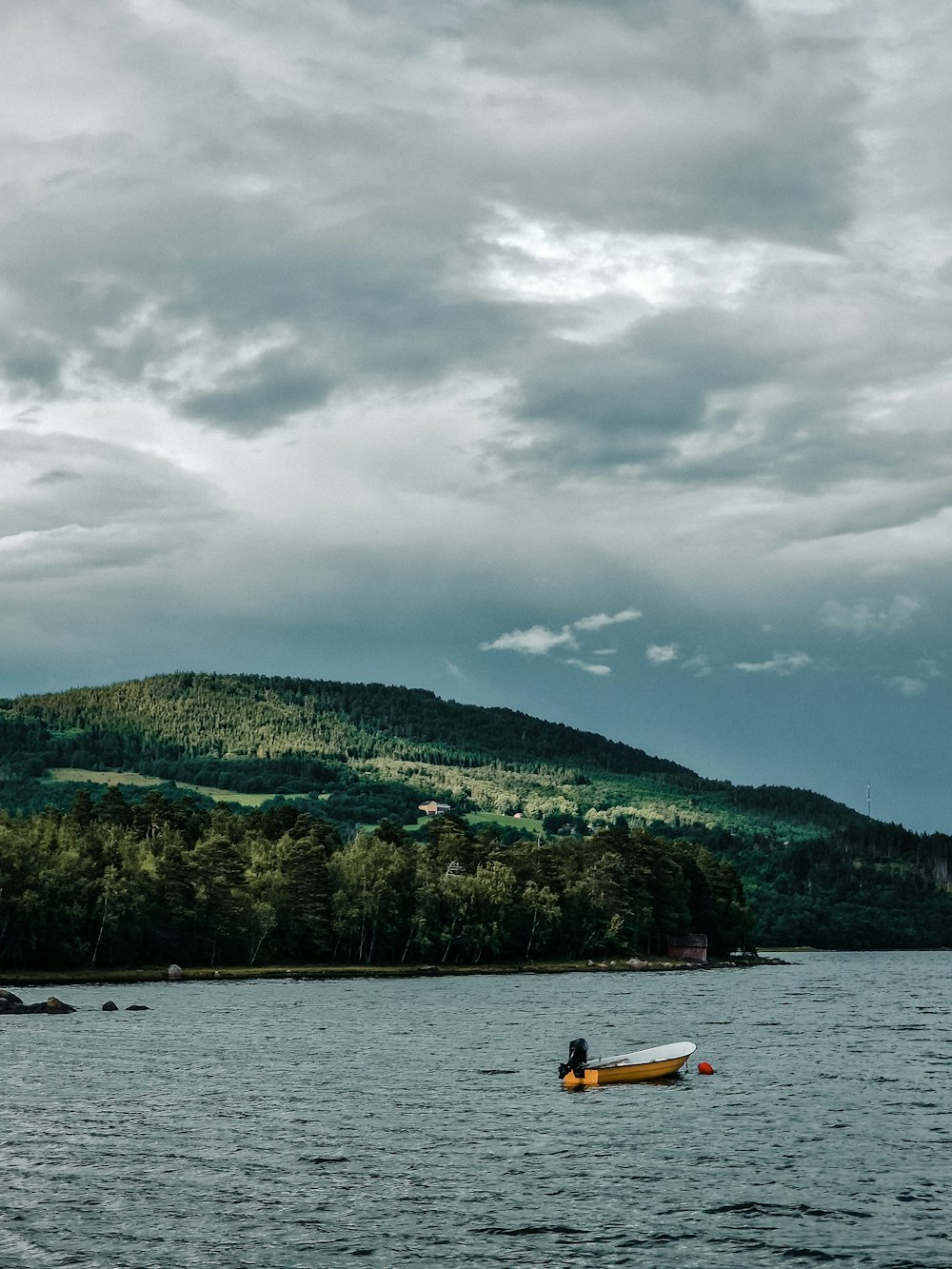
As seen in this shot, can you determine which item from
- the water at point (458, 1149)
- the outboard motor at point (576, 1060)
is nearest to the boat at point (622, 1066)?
the outboard motor at point (576, 1060)

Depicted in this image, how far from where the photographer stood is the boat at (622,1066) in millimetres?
88000

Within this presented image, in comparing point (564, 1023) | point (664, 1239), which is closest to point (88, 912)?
point (564, 1023)

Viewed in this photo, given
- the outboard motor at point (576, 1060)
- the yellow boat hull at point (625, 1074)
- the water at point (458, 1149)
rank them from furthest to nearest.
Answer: the outboard motor at point (576, 1060)
the yellow boat hull at point (625, 1074)
the water at point (458, 1149)

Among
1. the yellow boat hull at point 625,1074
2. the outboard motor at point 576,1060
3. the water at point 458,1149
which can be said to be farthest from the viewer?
the outboard motor at point 576,1060

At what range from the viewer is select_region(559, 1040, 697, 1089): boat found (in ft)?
289

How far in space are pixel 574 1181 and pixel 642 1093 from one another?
101ft

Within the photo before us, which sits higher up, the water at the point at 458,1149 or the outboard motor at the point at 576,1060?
the outboard motor at the point at 576,1060

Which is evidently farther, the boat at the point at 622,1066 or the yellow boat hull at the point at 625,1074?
the boat at the point at 622,1066

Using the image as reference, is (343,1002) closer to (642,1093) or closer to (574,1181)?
(642,1093)

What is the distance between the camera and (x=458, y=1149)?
65.1 m

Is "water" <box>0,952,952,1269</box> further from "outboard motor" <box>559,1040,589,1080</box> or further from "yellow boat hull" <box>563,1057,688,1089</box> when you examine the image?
"outboard motor" <box>559,1040,589,1080</box>

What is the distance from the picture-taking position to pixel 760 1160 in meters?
62.7

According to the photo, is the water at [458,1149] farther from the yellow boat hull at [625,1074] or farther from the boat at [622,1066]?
the boat at [622,1066]

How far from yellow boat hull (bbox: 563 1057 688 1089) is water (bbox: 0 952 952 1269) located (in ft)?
3.65
